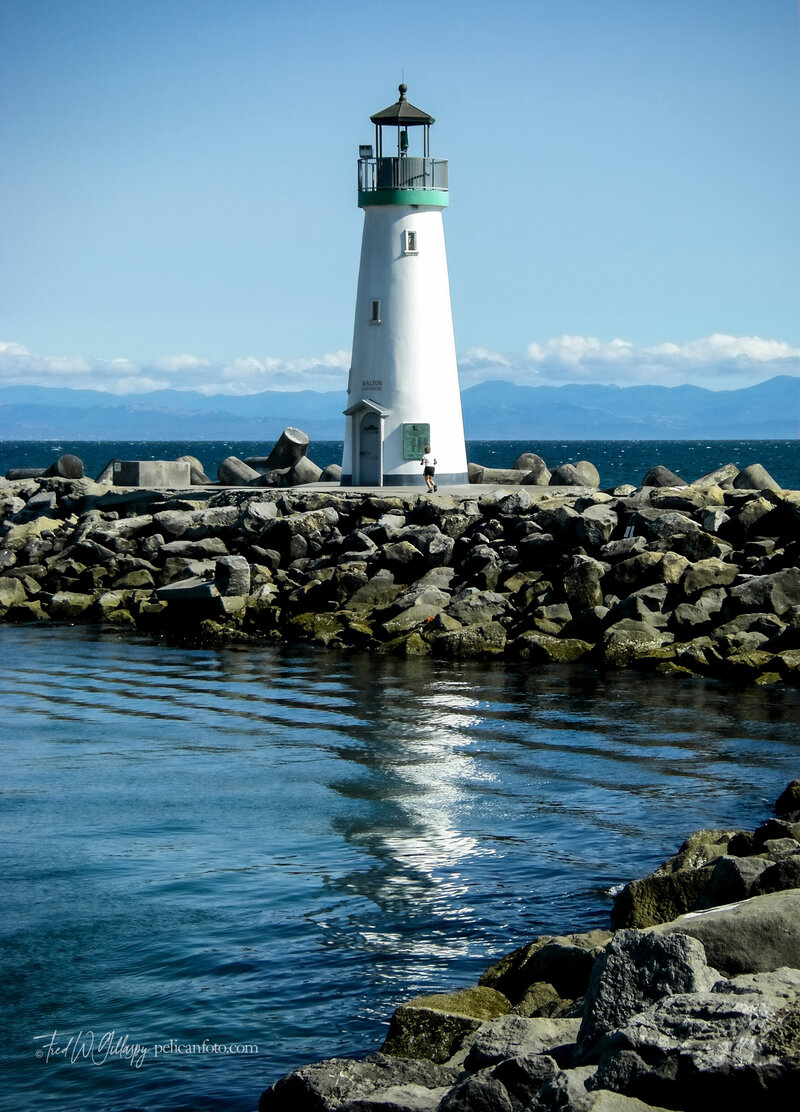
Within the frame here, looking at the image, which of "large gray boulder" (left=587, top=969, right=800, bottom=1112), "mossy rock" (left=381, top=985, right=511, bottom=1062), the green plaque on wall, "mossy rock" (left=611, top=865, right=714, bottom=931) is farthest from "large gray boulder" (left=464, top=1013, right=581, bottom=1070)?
the green plaque on wall

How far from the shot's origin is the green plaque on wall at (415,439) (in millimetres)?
28953

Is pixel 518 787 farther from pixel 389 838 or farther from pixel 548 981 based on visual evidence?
pixel 548 981

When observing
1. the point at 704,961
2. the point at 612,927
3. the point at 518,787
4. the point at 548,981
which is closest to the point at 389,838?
the point at 518,787

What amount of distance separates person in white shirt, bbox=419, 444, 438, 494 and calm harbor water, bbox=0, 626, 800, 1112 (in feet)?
33.4

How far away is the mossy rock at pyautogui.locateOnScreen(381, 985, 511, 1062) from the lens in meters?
5.97

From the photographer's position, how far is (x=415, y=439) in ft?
95.1

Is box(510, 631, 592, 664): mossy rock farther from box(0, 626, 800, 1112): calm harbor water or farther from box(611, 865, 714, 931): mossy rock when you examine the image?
box(611, 865, 714, 931): mossy rock

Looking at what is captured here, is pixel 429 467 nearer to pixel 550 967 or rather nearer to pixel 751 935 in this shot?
pixel 550 967

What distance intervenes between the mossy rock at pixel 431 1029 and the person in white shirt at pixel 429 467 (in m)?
21.6

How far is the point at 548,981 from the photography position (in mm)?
6445

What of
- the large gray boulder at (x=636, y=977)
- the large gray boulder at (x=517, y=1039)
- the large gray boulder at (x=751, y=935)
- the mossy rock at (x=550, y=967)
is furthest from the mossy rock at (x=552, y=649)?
the large gray boulder at (x=636, y=977)

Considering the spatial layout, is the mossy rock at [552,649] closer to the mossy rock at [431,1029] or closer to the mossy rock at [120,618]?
the mossy rock at [120,618]

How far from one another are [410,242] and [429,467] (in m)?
5.02

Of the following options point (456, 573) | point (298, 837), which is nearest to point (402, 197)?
point (456, 573)
